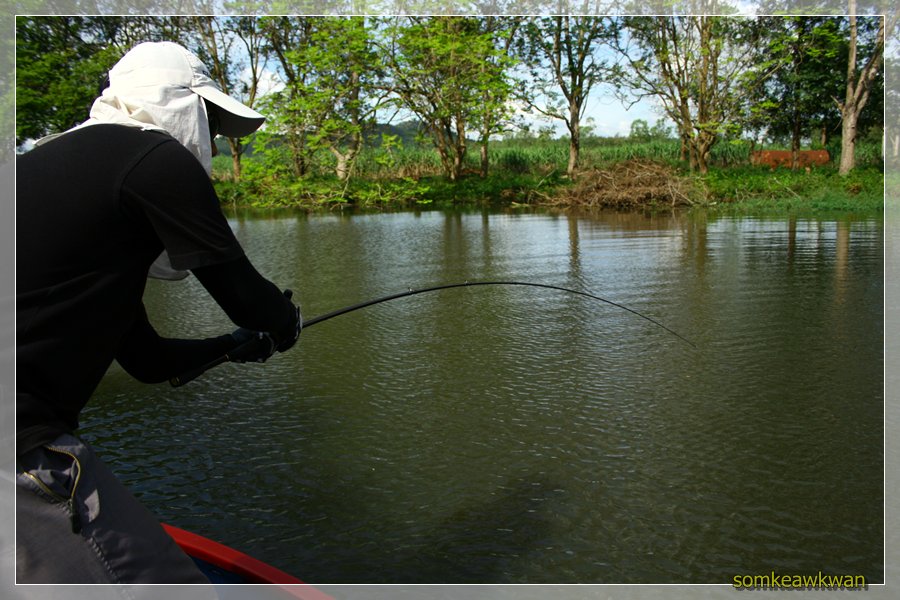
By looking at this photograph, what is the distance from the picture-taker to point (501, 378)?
495 centimetres

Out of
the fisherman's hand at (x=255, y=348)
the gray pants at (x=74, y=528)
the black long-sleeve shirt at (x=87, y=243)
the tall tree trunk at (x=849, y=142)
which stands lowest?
the gray pants at (x=74, y=528)

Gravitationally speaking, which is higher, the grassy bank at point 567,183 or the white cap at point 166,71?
the grassy bank at point 567,183

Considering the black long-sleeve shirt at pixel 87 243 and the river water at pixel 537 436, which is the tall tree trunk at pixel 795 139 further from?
the black long-sleeve shirt at pixel 87 243

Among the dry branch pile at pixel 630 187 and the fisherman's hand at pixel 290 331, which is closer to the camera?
the fisherman's hand at pixel 290 331

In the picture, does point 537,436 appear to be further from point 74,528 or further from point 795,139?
point 795,139

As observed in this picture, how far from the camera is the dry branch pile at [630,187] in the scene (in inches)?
700

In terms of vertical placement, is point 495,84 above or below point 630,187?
above

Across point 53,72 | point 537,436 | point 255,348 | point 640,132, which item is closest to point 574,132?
point 640,132

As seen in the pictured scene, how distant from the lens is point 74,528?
1.36 m

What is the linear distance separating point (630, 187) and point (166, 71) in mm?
17247

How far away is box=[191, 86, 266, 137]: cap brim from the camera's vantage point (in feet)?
5.61

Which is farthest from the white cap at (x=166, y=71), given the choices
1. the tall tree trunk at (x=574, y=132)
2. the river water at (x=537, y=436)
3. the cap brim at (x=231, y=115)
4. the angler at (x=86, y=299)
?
the tall tree trunk at (x=574, y=132)

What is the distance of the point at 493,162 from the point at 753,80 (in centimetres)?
909

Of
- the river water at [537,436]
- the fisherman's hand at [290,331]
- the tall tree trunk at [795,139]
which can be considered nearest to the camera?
the fisherman's hand at [290,331]
